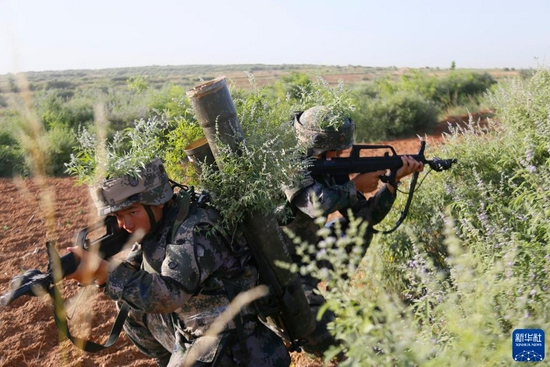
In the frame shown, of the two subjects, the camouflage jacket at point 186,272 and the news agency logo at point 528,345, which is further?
the camouflage jacket at point 186,272

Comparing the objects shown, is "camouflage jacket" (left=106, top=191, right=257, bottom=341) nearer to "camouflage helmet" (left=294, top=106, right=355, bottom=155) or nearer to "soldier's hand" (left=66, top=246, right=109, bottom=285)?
"soldier's hand" (left=66, top=246, right=109, bottom=285)

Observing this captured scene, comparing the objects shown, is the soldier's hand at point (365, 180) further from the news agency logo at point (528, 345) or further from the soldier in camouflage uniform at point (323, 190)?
the news agency logo at point (528, 345)

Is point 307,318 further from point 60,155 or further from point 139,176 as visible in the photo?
point 60,155

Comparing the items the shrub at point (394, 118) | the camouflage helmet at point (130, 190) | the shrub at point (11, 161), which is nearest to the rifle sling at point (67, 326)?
the camouflage helmet at point (130, 190)

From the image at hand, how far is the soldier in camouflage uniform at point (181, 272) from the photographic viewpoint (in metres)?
2.84

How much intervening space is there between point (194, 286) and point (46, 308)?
329 cm

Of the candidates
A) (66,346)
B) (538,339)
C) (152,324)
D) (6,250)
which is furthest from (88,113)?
(538,339)

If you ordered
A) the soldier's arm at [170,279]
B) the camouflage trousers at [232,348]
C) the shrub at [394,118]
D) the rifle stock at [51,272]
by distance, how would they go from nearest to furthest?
the rifle stock at [51,272] → the soldier's arm at [170,279] → the camouflage trousers at [232,348] → the shrub at [394,118]

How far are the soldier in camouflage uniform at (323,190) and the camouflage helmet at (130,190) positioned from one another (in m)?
1.03

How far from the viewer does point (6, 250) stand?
741 centimetres

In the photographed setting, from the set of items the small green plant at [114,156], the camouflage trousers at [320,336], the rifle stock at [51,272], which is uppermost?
the small green plant at [114,156]

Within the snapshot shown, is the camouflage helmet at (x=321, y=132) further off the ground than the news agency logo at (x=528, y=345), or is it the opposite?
the camouflage helmet at (x=321, y=132)

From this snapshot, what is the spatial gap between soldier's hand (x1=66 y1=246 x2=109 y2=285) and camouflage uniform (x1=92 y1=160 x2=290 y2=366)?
6cm

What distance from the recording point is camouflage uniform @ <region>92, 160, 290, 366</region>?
112 inches
